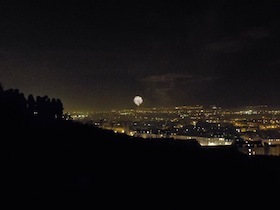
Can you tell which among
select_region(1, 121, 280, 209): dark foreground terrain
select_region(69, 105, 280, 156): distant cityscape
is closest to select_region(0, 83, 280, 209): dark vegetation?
select_region(1, 121, 280, 209): dark foreground terrain

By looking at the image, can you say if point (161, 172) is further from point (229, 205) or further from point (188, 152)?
point (188, 152)

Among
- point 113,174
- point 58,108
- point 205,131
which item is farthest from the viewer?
point 205,131

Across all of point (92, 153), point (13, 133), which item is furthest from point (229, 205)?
point (13, 133)

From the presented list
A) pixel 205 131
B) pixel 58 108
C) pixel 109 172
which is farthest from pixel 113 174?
pixel 205 131

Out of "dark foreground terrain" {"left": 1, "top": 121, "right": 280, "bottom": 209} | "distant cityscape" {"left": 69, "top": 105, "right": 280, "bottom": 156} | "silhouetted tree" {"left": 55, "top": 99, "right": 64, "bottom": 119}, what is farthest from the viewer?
"distant cityscape" {"left": 69, "top": 105, "right": 280, "bottom": 156}

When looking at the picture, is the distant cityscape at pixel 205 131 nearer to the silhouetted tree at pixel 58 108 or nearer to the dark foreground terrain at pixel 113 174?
the silhouetted tree at pixel 58 108

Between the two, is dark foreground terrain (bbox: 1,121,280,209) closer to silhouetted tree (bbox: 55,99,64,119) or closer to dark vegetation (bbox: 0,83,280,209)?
dark vegetation (bbox: 0,83,280,209)

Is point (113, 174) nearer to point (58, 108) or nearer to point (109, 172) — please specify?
point (109, 172)
